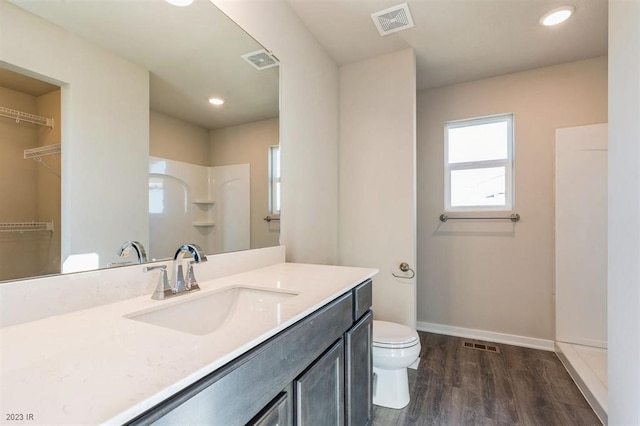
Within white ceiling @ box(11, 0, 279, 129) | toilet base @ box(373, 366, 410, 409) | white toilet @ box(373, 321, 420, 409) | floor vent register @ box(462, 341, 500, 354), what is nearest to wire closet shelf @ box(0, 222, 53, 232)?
white ceiling @ box(11, 0, 279, 129)

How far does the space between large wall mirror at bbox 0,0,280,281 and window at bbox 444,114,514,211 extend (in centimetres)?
209

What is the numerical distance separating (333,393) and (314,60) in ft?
6.95

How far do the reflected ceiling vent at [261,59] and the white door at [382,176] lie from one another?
3.29 ft

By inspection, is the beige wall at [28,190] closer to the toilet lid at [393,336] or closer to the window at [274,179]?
the window at [274,179]

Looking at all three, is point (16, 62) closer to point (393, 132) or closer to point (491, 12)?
point (393, 132)

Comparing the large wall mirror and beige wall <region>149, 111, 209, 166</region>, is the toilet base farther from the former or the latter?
beige wall <region>149, 111, 209, 166</region>

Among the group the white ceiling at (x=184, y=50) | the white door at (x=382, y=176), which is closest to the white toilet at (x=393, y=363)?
the white door at (x=382, y=176)

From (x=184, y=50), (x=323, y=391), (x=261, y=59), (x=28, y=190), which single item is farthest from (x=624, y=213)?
(x=28, y=190)

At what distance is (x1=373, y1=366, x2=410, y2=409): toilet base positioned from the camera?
1.77 m

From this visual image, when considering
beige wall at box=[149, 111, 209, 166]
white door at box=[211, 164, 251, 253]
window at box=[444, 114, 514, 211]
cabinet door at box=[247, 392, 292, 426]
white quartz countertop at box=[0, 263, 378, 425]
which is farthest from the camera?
window at box=[444, 114, 514, 211]

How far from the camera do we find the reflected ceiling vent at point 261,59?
159 centimetres

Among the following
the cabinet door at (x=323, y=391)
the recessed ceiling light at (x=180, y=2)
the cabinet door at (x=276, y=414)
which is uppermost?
the recessed ceiling light at (x=180, y=2)

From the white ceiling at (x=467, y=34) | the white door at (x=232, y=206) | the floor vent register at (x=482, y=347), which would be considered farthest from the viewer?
the floor vent register at (x=482, y=347)

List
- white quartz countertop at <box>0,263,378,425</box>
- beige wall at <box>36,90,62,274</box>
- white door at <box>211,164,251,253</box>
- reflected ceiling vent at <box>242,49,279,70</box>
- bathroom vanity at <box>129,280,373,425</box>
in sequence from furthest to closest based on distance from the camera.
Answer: reflected ceiling vent at <box>242,49,279,70</box>, white door at <box>211,164,251,253</box>, beige wall at <box>36,90,62,274</box>, bathroom vanity at <box>129,280,373,425</box>, white quartz countertop at <box>0,263,378,425</box>
